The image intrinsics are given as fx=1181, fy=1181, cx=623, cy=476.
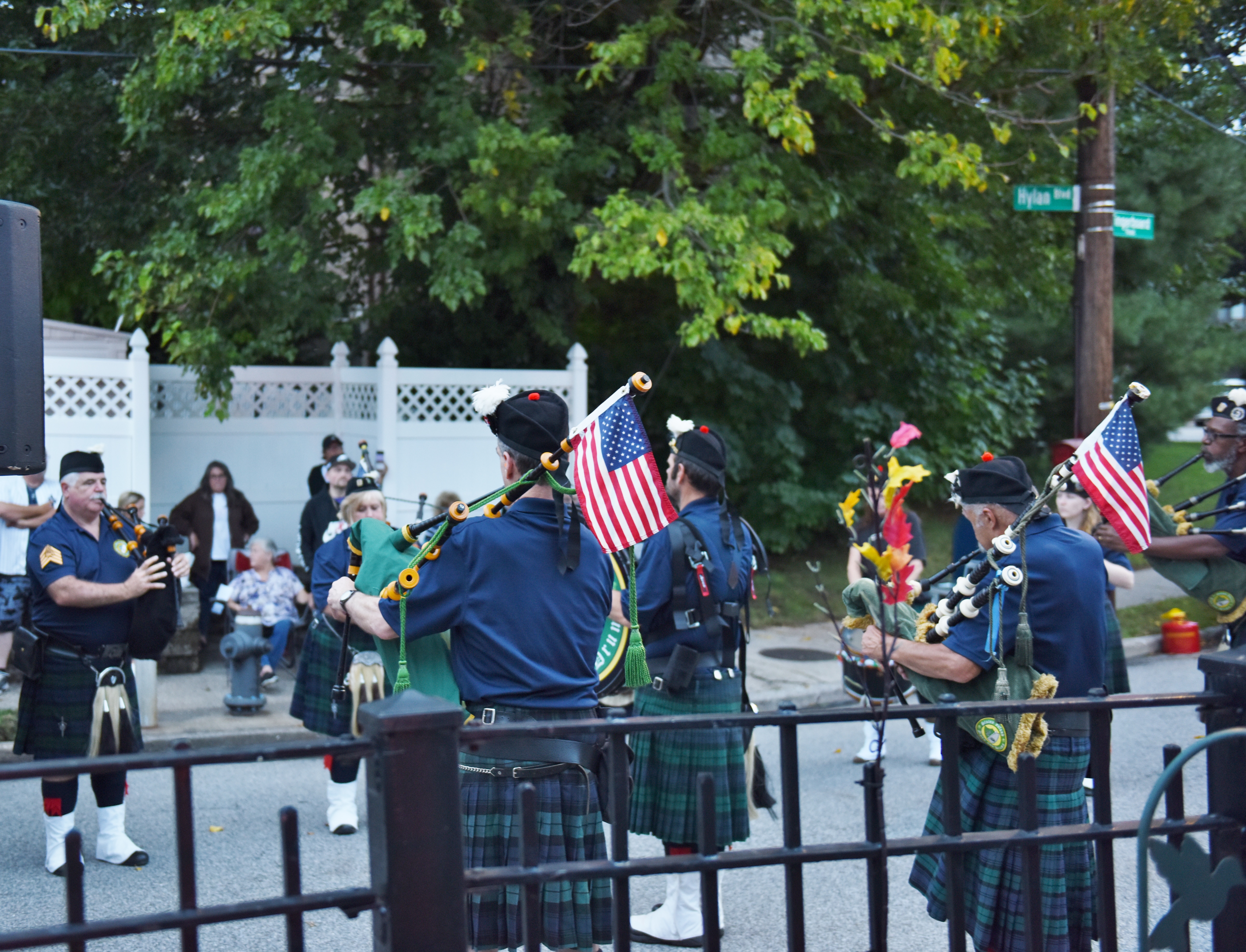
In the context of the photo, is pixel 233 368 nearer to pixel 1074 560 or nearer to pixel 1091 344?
pixel 1091 344

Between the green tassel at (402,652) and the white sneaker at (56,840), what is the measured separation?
8.39ft

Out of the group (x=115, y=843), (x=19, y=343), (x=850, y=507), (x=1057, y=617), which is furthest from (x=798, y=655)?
(x=19, y=343)

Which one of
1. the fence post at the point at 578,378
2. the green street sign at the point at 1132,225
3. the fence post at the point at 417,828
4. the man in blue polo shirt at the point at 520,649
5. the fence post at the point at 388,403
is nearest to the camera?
the fence post at the point at 417,828

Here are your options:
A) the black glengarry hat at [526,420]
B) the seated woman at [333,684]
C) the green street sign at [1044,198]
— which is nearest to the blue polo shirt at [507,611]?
the black glengarry hat at [526,420]

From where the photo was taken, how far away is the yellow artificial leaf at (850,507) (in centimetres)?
300

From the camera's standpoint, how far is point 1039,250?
501 inches

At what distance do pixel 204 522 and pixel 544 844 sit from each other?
7.33m

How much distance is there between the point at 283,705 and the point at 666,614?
4.94 m

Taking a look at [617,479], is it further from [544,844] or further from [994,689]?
[994,689]

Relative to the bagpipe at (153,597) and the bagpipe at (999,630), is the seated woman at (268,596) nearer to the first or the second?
the bagpipe at (153,597)

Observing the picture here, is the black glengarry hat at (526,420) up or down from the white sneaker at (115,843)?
up

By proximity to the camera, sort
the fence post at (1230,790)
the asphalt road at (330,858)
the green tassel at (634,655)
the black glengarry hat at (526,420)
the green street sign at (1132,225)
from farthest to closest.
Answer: the green street sign at (1132,225), the asphalt road at (330,858), the green tassel at (634,655), the black glengarry hat at (526,420), the fence post at (1230,790)

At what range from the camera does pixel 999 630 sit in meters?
3.38

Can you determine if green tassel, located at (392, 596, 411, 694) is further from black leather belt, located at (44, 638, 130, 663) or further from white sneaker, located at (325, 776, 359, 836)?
white sneaker, located at (325, 776, 359, 836)
